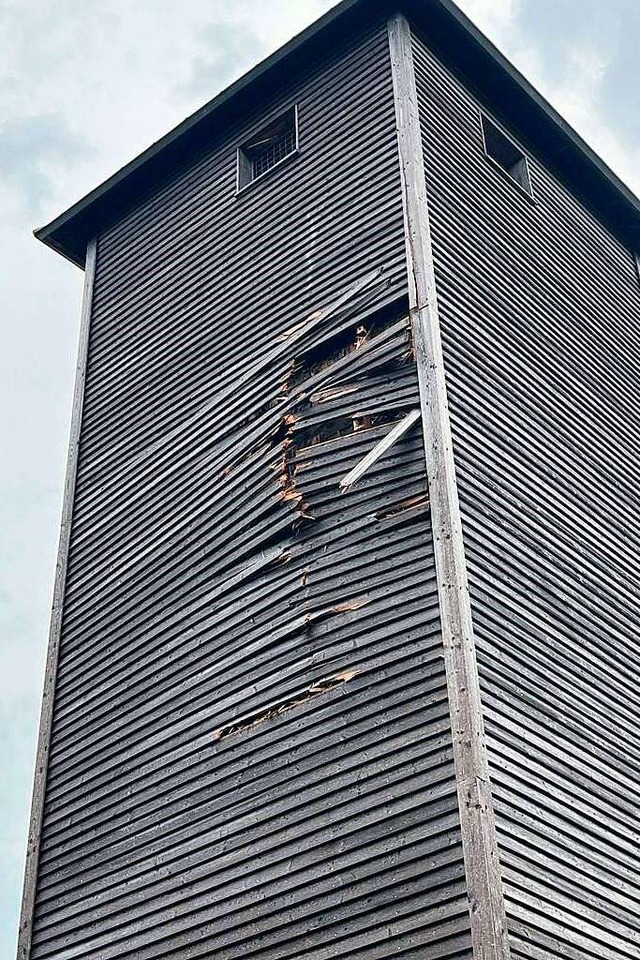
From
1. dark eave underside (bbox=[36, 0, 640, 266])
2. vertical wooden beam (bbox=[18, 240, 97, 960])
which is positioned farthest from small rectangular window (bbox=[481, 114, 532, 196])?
Result: vertical wooden beam (bbox=[18, 240, 97, 960])

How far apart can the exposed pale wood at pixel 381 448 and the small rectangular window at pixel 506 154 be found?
516cm

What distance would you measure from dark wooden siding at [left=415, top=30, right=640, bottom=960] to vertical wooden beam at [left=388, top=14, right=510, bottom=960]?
0.21 meters

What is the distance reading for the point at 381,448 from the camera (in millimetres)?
11156

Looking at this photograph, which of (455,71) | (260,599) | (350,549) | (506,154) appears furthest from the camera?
(506,154)

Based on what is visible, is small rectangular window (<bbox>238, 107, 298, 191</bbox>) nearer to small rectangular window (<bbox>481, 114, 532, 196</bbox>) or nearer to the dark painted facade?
the dark painted facade

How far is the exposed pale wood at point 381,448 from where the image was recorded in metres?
11.1

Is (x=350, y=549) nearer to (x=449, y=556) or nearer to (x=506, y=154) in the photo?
(x=449, y=556)

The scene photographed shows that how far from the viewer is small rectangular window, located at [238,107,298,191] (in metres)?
14.9

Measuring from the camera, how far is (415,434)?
11164 mm

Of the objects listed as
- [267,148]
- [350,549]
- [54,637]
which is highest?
[267,148]

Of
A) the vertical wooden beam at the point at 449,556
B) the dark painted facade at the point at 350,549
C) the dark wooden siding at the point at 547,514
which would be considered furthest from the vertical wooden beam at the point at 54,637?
the dark wooden siding at the point at 547,514

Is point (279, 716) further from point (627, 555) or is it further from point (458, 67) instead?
point (458, 67)

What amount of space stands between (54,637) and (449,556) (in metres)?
5.27

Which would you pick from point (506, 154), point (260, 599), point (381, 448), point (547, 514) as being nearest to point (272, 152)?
point (506, 154)
